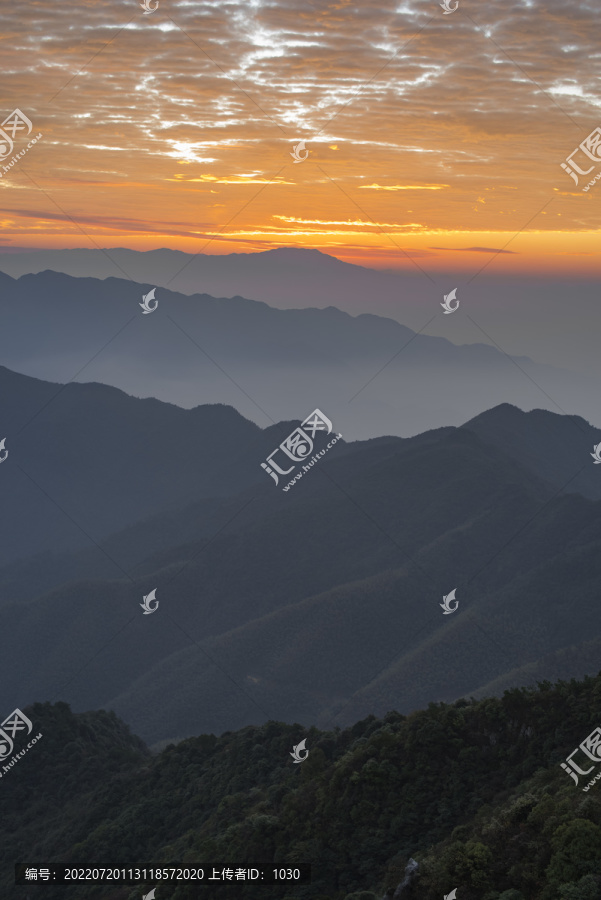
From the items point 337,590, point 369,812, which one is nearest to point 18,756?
point 369,812

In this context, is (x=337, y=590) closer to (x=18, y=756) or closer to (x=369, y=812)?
(x=18, y=756)

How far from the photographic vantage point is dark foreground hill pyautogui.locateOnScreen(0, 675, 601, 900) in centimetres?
1703

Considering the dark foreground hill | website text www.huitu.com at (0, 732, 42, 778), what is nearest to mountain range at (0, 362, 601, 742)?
website text www.huitu.com at (0, 732, 42, 778)

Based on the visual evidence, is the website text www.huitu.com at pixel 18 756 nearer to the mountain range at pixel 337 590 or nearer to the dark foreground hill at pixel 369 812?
the dark foreground hill at pixel 369 812

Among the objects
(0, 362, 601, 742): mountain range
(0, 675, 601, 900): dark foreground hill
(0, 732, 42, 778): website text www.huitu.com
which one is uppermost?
(0, 675, 601, 900): dark foreground hill

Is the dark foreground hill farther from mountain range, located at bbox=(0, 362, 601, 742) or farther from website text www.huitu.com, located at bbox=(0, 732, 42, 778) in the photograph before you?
mountain range, located at bbox=(0, 362, 601, 742)

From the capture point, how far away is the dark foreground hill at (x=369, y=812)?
17.0 metres

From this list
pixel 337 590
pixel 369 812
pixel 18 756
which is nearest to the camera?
pixel 369 812

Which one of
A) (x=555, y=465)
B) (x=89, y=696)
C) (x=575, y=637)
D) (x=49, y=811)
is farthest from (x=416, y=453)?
(x=49, y=811)

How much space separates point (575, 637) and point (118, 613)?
47.4 metres

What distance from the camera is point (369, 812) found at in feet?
76.5

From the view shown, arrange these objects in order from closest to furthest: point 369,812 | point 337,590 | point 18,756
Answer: point 369,812, point 18,756, point 337,590

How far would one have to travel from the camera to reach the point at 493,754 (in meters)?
24.2

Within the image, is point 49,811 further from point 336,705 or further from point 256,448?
point 256,448
